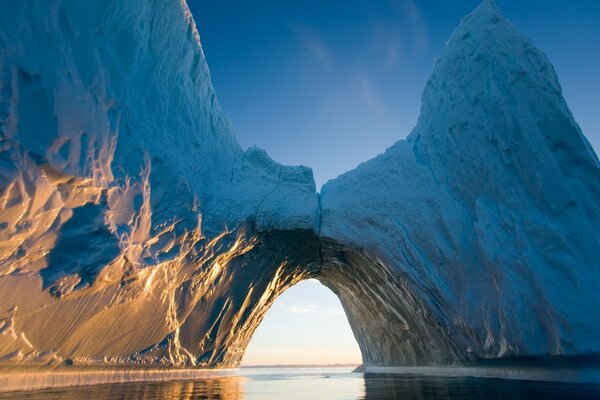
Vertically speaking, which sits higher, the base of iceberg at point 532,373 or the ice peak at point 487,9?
the ice peak at point 487,9

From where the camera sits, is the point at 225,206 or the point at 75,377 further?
the point at 225,206

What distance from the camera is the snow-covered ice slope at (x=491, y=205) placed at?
1183 cm

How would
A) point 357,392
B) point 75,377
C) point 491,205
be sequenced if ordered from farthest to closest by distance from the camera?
point 491,205
point 75,377
point 357,392

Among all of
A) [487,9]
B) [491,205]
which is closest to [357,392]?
[491,205]

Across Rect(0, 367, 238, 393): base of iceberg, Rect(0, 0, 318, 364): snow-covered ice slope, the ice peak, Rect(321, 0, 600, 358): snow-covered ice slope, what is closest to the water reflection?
Rect(321, 0, 600, 358): snow-covered ice slope

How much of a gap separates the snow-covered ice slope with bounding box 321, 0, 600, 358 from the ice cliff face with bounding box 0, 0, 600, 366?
2.1 inches

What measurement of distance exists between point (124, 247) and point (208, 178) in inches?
217

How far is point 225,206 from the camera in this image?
1547 centimetres

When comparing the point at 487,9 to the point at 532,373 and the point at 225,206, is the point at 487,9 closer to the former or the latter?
the point at 225,206

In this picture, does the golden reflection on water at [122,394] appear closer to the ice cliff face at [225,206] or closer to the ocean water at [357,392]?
the ocean water at [357,392]

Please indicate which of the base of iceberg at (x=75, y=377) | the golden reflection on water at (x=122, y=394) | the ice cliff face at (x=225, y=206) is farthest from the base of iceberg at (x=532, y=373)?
the base of iceberg at (x=75, y=377)

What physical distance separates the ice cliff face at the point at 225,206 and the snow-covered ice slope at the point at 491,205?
0.05 m

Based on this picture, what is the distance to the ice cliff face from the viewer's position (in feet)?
28.3

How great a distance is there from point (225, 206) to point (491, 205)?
28.5 feet
